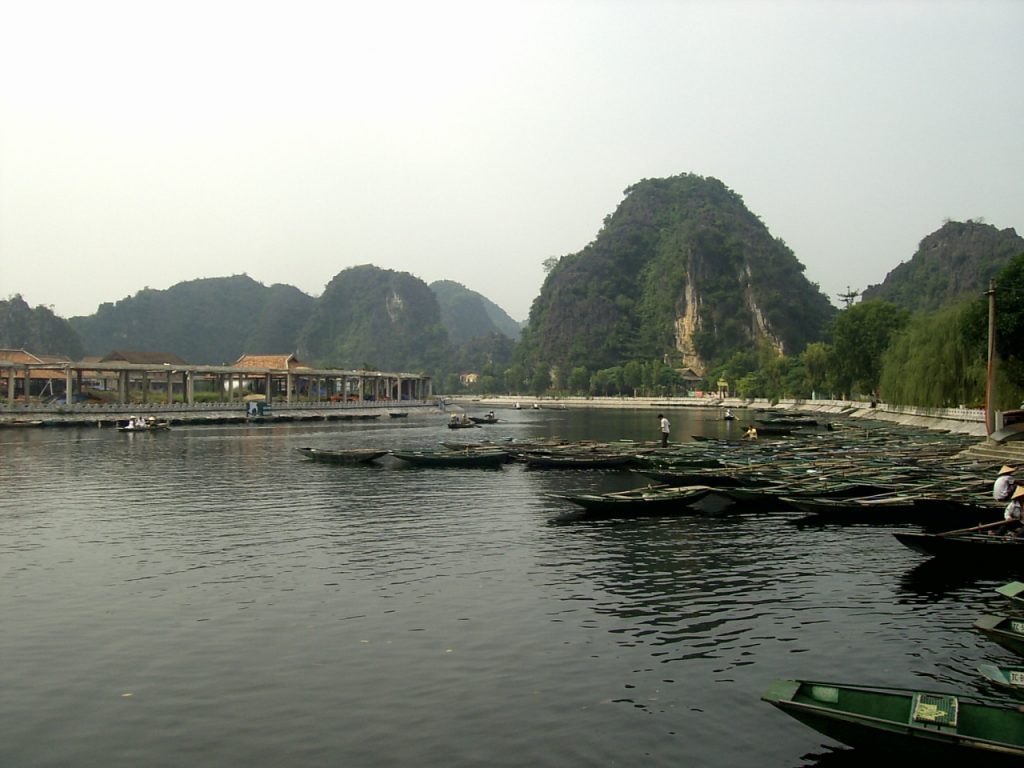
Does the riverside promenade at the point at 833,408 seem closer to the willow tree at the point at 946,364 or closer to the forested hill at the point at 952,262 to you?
the willow tree at the point at 946,364

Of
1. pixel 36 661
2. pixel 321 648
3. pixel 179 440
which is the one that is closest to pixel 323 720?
pixel 321 648

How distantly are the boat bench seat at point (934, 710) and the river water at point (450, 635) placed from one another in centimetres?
126

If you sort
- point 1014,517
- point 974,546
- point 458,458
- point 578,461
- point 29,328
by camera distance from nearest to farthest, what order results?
point 974,546 < point 1014,517 < point 578,461 < point 458,458 < point 29,328

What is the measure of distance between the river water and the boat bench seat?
126 centimetres

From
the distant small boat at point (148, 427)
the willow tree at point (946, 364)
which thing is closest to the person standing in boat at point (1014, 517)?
the willow tree at point (946, 364)

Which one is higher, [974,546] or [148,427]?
[148,427]

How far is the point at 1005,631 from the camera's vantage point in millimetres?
12227

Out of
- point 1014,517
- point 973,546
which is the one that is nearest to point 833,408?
point 1014,517

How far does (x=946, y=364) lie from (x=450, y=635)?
54562mm

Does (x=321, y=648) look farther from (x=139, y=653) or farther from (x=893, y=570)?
(x=893, y=570)

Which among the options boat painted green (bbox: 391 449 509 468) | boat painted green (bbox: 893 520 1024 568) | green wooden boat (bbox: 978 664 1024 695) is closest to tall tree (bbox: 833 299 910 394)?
boat painted green (bbox: 391 449 509 468)

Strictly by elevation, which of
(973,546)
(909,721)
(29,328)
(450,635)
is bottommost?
(450,635)

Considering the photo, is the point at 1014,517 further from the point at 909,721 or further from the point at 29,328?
the point at 29,328

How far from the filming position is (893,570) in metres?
19.5
